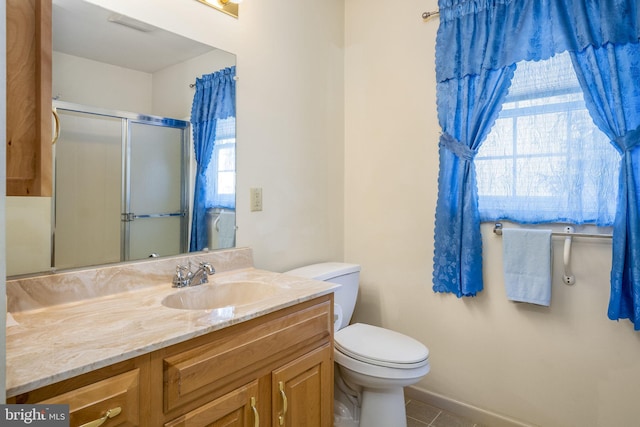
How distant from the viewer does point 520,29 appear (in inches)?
67.9

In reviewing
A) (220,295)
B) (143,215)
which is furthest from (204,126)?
(220,295)

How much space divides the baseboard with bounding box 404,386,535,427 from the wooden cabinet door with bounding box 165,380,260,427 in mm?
1373

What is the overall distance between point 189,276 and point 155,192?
1.22ft

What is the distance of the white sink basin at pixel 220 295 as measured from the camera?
1.34 meters

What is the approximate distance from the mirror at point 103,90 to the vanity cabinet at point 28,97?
52cm

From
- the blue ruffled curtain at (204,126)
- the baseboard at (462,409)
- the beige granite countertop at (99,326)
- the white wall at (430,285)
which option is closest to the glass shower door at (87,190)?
the beige granite countertop at (99,326)

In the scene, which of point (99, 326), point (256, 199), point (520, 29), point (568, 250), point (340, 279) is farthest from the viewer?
point (340, 279)

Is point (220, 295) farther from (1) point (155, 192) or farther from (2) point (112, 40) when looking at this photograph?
(2) point (112, 40)

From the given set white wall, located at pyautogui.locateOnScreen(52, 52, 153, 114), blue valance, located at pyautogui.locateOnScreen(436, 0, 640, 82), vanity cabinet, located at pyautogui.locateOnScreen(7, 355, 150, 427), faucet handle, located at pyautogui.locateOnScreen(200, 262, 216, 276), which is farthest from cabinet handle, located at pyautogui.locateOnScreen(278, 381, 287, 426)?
blue valance, located at pyautogui.locateOnScreen(436, 0, 640, 82)

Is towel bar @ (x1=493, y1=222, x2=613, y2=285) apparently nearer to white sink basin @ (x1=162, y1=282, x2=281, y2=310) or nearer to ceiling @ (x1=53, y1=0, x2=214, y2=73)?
white sink basin @ (x1=162, y1=282, x2=281, y2=310)

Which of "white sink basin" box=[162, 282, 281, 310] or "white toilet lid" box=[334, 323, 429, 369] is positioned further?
"white toilet lid" box=[334, 323, 429, 369]

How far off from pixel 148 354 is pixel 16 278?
58cm

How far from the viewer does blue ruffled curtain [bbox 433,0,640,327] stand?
149 centimetres

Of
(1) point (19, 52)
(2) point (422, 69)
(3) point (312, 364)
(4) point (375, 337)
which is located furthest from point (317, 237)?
(1) point (19, 52)
